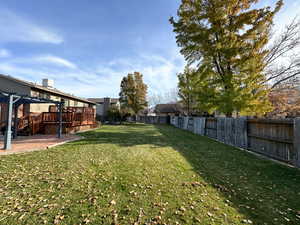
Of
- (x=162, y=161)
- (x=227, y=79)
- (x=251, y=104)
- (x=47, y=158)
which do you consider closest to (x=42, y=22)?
(x=47, y=158)

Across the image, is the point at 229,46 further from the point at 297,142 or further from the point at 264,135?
the point at 297,142

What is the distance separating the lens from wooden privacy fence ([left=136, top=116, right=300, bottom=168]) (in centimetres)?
478

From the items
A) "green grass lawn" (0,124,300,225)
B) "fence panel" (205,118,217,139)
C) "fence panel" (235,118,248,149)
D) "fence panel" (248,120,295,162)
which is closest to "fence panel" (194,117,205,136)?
"fence panel" (205,118,217,139)

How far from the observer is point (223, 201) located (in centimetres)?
285

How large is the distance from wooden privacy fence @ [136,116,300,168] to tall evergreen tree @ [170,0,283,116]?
52.2 inches

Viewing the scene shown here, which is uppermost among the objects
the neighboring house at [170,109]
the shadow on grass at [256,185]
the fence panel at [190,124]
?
the neighboring house at [170,109]

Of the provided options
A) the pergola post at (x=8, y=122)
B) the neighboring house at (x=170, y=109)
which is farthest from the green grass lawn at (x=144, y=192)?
the neighboring house at (x=170, y=109)

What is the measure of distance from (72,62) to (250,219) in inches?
768

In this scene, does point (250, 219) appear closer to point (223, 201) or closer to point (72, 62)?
point (223, 201)

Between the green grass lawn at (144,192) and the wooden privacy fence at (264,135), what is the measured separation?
66 centimetres

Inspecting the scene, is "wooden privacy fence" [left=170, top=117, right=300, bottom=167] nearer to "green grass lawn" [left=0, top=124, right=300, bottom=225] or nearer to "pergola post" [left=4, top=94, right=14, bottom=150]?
"green grass lawn" [left=0, top=124, right=300, bottom=225]

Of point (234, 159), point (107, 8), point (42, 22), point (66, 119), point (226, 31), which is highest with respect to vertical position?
point (107, 8)

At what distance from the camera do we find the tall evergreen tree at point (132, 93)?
29.9 m

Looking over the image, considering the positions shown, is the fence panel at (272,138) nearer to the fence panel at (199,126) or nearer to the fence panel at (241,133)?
the fence panel at (241,133)
